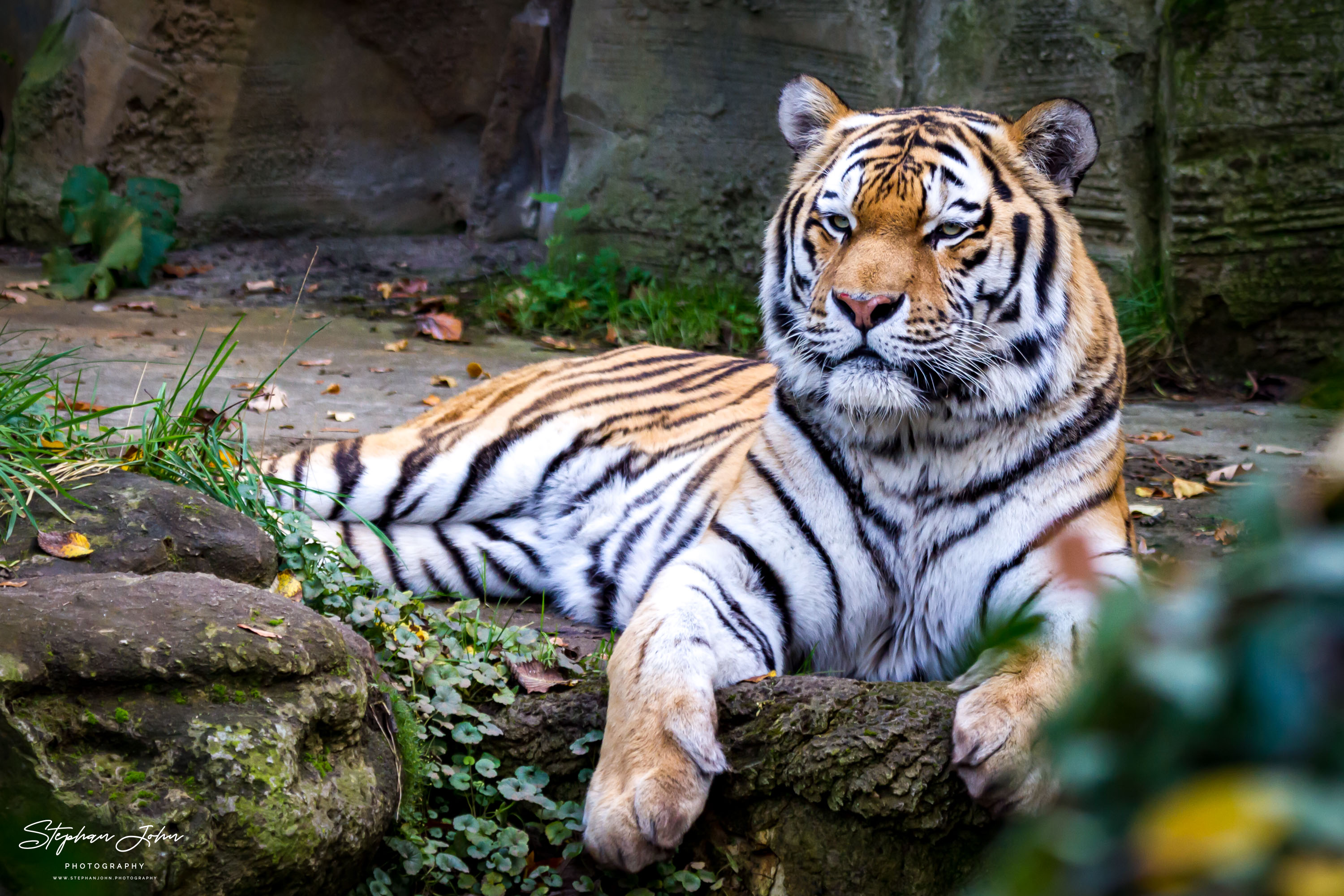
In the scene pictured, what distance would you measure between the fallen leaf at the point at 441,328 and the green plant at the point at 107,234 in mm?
1929

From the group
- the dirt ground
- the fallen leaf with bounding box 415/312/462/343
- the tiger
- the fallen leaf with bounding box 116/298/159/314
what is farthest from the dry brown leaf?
the tiger

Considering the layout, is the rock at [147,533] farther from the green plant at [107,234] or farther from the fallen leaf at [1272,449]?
the green plant at [107,234]

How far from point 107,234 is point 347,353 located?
2.41m

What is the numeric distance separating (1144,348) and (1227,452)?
142cm

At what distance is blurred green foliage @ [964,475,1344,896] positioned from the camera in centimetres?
37

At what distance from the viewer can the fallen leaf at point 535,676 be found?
2.55m

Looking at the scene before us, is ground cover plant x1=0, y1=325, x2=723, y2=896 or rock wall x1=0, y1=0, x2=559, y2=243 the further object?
rock wall x1=0, y1=0, x2=559, y2=243

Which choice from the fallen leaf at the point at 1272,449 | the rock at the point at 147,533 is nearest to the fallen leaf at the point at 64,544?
the rock at the point at 147,533

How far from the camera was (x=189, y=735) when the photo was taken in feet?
5.85

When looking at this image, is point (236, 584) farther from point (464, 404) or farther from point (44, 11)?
point (44, 11)

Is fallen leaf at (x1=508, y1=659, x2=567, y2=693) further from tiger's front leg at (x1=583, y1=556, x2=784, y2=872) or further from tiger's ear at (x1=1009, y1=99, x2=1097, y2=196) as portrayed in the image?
tiger's ear at (x1=1009, y1=99, x2=1097, y2=196)

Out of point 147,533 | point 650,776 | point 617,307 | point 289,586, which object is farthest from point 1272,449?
point 147,533

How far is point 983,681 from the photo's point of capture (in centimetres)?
209

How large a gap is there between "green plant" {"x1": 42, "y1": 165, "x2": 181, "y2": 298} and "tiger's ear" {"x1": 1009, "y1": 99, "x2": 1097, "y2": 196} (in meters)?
6.06
